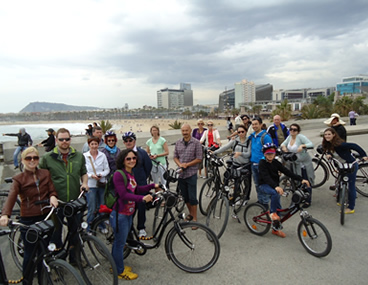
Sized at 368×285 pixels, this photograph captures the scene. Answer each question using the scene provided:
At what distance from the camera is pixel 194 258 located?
348cm

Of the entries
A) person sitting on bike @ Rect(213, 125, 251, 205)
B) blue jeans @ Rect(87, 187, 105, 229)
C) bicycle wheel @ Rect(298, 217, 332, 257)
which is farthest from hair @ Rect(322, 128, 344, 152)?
blue jeans @ Rect(87, 187, 105, 229)

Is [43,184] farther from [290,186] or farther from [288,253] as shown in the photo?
[290,186]

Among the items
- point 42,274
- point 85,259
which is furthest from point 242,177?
point 42,274

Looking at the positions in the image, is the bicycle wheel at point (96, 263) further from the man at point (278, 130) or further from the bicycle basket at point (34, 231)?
the man at point (278, 130)

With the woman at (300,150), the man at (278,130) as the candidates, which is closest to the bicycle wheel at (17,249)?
the woman at (300,150)

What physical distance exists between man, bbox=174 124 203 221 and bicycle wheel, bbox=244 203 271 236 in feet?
3.13

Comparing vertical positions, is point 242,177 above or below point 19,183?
below

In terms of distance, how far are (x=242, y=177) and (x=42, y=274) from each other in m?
3.61

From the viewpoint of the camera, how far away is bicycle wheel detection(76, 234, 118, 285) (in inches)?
114

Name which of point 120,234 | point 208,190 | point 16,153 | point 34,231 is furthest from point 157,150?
point 16,153

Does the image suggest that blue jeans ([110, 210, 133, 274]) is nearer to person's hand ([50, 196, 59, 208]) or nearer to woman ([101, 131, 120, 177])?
person's hand ([50, 196, 59, 208])

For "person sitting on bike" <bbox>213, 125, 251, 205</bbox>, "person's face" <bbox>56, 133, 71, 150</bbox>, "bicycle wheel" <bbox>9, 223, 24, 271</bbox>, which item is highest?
"person's face" <bbox>56, 133, 71, 150</bbox>

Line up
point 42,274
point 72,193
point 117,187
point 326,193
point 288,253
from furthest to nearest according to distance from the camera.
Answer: point 326,193
point 288,253
point 72,193
point 117,187
point 42,274

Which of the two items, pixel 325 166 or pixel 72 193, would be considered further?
pixel 325 166
